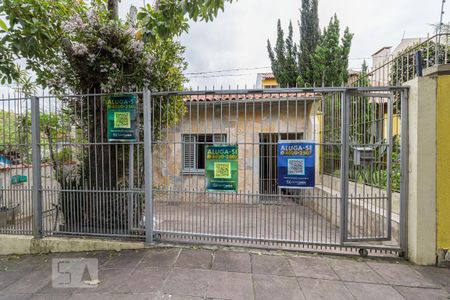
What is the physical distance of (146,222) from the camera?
161 inches

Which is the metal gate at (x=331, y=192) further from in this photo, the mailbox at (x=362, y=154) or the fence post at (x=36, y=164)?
the fence post at (x=36, y=164)

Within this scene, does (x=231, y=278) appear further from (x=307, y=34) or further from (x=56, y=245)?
(x=307, y=34)

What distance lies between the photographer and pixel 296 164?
3863 millimetres

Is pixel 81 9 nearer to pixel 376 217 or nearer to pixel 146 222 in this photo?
pixel 146 222

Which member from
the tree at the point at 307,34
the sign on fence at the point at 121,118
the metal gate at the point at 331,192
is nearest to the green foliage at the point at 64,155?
the sign on fence at the point at 121,118

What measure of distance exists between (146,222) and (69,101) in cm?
247

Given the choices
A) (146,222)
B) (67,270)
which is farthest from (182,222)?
(67,270)

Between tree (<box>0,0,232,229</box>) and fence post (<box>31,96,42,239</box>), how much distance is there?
21 centimetres

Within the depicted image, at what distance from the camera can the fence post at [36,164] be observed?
431 cm

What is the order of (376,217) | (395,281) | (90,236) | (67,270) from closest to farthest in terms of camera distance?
(395,281)
(67,270)
(376,217)
(90,236)

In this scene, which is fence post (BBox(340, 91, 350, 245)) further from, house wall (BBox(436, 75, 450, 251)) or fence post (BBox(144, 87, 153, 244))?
fence post (BBox(144, 87, 153, 244))
